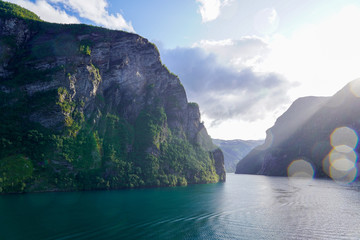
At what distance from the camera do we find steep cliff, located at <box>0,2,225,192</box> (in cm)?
9741

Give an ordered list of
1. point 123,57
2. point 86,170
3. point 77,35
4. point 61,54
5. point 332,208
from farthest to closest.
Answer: point 123,57, point 77,35, point 61,54, point 86,170, point 332,208

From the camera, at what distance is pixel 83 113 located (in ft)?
415

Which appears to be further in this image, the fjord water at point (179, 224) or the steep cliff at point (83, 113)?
the steep cliff at point (83, 113)

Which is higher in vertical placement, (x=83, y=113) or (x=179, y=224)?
(x=83, y=113)

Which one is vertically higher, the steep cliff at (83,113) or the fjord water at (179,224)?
the steep cliff at (83,113)

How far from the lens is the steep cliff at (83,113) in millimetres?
97413

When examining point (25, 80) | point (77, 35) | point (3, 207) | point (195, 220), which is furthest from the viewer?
point (77, 35)

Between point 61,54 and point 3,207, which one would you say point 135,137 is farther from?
point 3,207

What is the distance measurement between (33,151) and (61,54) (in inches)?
2480

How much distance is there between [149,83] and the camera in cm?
18025

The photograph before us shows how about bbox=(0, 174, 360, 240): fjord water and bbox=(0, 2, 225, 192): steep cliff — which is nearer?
bbox=(0, 174, 360, 240): fjord water

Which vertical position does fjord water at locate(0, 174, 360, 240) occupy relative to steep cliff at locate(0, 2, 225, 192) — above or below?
below

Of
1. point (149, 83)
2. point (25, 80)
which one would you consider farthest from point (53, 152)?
point (149, 83)

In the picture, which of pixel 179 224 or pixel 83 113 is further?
pixel 83 113
